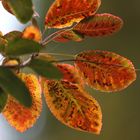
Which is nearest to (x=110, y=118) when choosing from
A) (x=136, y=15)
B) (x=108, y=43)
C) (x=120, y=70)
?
(x=108, y=43)

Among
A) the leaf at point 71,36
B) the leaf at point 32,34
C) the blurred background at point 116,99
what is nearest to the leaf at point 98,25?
the leaf at point 71,36

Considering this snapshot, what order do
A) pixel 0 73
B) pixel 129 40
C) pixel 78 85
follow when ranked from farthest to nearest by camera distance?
pixel 129 40 < pixel 78 85 < pixel 0 73

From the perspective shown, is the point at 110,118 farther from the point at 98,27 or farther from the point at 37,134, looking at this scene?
the point at 98,27

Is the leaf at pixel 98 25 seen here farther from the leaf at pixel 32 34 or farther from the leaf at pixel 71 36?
the leaf at pixel 32 34

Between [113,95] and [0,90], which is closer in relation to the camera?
[0,90]

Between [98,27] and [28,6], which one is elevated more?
[28,6]

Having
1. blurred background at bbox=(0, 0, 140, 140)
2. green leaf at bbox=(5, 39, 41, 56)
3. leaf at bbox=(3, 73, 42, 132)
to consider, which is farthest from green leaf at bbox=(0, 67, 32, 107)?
blurred background at bbox=(0, 0, 140, 140)

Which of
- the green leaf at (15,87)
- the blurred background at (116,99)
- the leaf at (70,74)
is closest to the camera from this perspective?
the green leaf at (15,87)

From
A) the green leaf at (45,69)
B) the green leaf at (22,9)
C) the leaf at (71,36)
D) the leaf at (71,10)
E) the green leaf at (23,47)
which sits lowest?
the leaf at (71,36)
